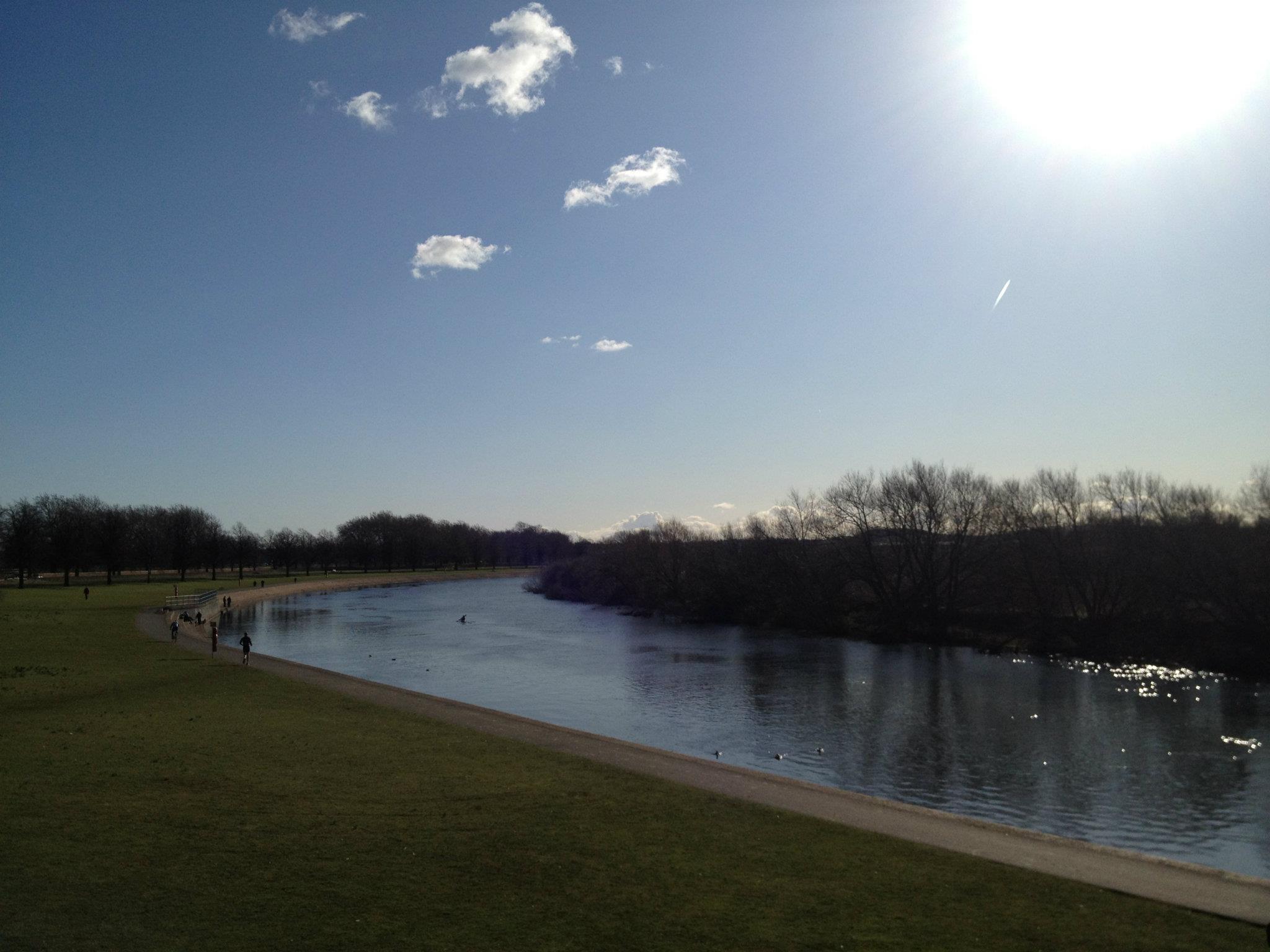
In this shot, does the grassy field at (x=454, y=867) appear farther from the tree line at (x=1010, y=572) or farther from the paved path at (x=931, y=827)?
the tree line at (x=1010, y=572)

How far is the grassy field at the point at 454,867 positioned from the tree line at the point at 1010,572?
1463 inches

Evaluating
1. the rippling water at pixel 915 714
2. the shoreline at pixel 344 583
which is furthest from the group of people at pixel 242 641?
the shoreline at pixel 344 583

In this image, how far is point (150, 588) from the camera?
82750mm

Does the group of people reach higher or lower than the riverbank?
higher

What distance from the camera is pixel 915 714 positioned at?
2862 centimetres

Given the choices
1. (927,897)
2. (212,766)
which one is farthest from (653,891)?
(212,766)

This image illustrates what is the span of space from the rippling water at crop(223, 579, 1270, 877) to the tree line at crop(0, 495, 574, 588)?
49201 mm

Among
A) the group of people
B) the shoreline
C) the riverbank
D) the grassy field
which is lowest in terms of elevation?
the shoreline

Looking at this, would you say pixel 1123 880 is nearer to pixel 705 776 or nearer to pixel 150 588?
pixel 705 776

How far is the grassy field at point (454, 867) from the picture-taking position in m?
7.73

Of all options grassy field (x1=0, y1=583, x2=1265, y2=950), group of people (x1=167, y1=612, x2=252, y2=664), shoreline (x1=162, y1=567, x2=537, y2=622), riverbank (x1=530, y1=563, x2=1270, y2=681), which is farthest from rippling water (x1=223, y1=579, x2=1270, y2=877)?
shoreline (x1=162, y1=567, x2=537, y2=622)

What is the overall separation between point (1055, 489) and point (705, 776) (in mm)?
47927

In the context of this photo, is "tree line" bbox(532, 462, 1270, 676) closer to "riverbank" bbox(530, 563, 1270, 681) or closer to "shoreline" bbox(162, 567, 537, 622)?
"riverbank" bbox(530, 563, 1270, 681)

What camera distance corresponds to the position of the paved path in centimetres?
902
